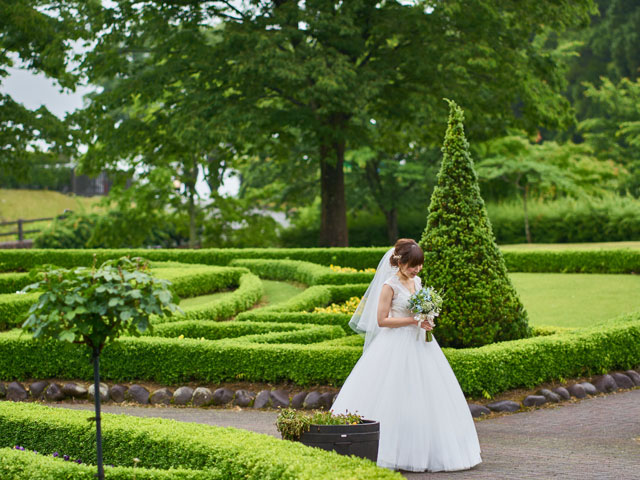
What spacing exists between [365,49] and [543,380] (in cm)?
1446

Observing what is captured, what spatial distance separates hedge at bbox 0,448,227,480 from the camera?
489cm

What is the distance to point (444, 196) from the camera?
29.9 feet

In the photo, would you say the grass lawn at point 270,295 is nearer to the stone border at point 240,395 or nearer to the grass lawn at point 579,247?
the stone border at point 240,395

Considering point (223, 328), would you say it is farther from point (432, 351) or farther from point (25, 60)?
point (25, 60)

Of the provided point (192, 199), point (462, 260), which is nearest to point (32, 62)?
point (192, 199)

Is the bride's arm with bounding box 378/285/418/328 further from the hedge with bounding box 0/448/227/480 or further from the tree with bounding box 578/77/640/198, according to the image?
the tree with bounding box 578/77/640/198

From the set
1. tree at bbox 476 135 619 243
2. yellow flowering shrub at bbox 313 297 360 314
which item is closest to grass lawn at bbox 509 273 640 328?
yellow flowering shrub at bbox 313 297 360 314

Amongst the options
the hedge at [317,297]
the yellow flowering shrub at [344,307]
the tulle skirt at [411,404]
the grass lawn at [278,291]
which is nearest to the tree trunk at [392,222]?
the grass lawn at [278,291]

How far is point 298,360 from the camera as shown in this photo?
8.93 m

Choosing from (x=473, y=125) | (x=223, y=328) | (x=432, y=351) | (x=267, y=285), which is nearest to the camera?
(x=432, y=351)

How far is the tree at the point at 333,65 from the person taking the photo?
19.6 meters

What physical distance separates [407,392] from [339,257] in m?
12.0

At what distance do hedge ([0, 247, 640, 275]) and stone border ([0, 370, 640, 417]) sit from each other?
26.8ft

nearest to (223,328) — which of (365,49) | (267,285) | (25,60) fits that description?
(267,285)
